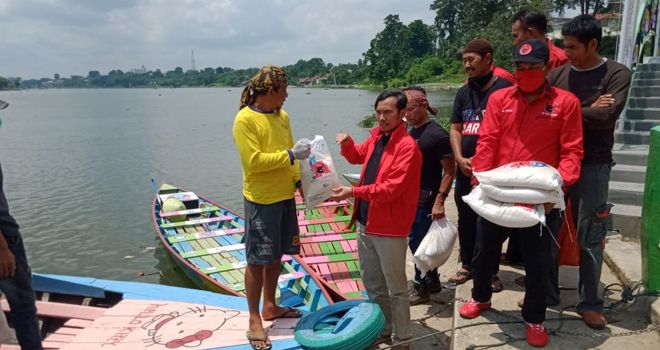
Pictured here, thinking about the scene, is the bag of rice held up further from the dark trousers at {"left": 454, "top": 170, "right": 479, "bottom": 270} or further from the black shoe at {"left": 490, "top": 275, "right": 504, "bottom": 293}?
the black shoe at {"left": 490, "top": 275, "right": 504, "bottom": 293}

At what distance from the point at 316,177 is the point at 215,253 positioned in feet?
13.2

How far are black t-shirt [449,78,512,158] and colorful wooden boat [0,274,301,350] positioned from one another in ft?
6.97

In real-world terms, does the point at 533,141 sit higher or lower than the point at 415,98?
lower

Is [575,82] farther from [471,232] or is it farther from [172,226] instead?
[172,226]

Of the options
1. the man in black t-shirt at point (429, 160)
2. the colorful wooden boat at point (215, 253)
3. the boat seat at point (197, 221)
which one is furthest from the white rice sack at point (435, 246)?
the boat seat at point (197, 221)

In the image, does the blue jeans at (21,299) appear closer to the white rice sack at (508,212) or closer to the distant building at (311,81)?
the white rice sack at (508,212)

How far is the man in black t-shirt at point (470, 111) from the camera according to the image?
3848mm

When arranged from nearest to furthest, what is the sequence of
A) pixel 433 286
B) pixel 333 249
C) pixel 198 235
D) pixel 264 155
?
1. pixel 264 155
2. pixel 433 286
3. pixel 333 249
4. pixel 198 235

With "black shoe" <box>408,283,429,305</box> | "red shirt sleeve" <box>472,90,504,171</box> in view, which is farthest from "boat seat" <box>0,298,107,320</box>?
"red shirt sleeve" <box>472,90,504,171</box>

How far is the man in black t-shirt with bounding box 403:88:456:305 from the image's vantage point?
4.04 m

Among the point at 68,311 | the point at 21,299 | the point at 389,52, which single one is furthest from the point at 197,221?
the point at 389,52

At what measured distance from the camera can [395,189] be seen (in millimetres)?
3158

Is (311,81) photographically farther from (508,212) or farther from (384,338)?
(508,212)

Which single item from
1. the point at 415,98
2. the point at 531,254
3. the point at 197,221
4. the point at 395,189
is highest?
the point at 415,98
